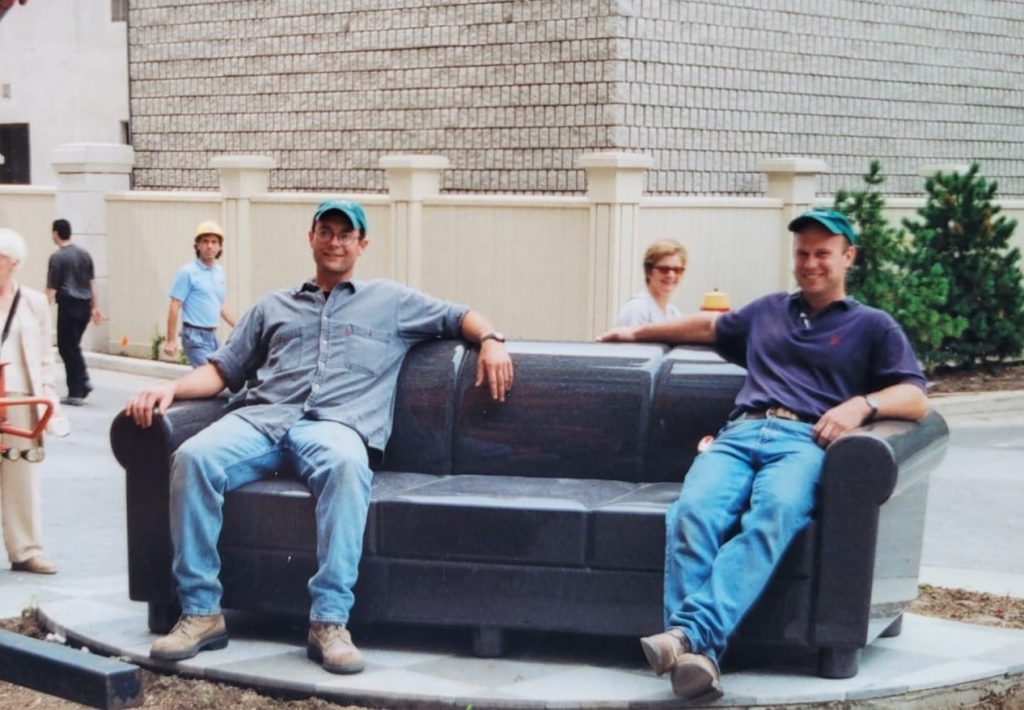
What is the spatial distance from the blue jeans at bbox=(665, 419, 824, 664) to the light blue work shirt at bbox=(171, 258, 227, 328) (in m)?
7.92

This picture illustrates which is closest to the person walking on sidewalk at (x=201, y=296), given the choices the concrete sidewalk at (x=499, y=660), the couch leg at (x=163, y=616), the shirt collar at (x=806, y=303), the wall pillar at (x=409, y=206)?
the wall pillar at (x=409, y=206)

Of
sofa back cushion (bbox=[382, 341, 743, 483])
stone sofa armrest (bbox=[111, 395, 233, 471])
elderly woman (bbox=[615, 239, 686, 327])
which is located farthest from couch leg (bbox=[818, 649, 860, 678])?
elderly woman (bbox=[615, 239, 686, 327])

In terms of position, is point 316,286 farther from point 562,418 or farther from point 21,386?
point 21,386

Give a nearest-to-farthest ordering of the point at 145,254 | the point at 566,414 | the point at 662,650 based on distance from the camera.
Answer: the point at 662,650, the point at 566,414, the point at 145,254

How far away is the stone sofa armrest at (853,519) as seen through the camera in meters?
5.66

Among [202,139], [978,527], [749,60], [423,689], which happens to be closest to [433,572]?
[423,689]

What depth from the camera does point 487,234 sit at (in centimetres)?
1549

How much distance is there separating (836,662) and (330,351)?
2.16 m

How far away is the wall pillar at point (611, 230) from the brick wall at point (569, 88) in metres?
0.87

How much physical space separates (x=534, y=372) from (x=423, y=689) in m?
1.47

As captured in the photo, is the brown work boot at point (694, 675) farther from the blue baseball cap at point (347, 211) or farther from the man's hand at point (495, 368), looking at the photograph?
the blue baseball cap at point (347, 211)

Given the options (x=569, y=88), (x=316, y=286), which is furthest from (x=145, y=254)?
(x=316, y=286)

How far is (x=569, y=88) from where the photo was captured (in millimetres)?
15562

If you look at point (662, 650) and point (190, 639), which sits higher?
point (662, 650)
